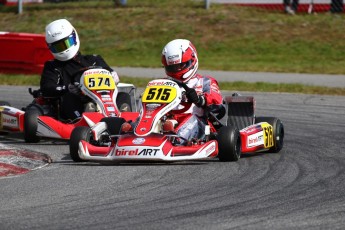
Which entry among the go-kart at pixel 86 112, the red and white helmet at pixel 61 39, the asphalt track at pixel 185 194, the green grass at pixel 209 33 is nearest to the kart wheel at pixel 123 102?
the go-kart at pixel 86 112

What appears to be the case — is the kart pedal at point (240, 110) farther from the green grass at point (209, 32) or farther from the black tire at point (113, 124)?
the green grass at point (209, 32)

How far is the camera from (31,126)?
35.0ft

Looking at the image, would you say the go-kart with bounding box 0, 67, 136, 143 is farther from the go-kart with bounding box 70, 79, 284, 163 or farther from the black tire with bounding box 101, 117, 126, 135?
the go-kart with bounding box 70, 79, 284, 163

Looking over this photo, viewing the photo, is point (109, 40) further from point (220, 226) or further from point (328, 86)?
point (220, 226)

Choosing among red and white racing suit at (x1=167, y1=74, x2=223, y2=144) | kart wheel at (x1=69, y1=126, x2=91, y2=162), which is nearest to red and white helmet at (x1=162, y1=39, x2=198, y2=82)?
red and white racing suit at (x1=167, y1=74, x2=223, y2=144)

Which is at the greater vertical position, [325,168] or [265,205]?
[265,205]

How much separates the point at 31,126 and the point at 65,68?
1.05 m

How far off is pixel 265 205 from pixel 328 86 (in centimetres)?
997

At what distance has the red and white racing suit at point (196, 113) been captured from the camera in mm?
9281

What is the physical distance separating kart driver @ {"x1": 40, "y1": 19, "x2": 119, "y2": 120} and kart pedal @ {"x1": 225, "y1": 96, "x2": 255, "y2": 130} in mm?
1524

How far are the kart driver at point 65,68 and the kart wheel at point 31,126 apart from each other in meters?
0.42

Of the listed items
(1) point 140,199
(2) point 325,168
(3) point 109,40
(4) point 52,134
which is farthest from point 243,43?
(1) point 140,199

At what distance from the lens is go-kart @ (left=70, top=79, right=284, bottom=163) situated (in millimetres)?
8727

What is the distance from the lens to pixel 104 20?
2433 centimetres
